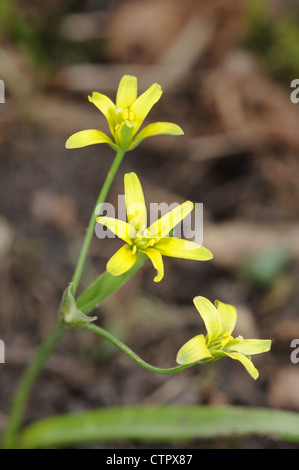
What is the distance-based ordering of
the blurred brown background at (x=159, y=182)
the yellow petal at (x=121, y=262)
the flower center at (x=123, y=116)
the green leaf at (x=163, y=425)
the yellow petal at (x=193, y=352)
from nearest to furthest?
the yellow petal at (x=193, y=352) < the yellow petal at (x=121, y=262) < the flower center at (x=123, y=116) < the green leaf at (x=163, y=425) < the blurred brown background at (x=159, y=182)

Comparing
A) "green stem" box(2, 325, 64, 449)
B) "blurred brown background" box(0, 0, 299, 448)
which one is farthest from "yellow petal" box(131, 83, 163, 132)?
"blurred brown background" box(0, 0, 299, 448)

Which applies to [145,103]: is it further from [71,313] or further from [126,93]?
[71,313]

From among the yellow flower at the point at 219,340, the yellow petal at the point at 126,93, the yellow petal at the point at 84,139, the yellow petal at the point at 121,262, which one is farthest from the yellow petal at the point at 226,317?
the yellow petal at the point at 126,93

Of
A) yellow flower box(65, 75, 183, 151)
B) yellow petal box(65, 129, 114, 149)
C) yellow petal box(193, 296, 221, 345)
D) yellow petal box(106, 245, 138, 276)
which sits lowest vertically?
yellow petal box(193, 296, 221, 345)

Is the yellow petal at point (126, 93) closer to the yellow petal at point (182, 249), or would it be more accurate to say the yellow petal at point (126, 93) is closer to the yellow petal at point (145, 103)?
the yellow petal at point (145, 103)

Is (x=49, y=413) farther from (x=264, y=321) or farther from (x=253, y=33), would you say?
(x=253, y=33)

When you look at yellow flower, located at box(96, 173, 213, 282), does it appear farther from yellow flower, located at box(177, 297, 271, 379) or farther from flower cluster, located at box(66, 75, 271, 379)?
yellow flower, located at box(177, 297, 271, 379)
